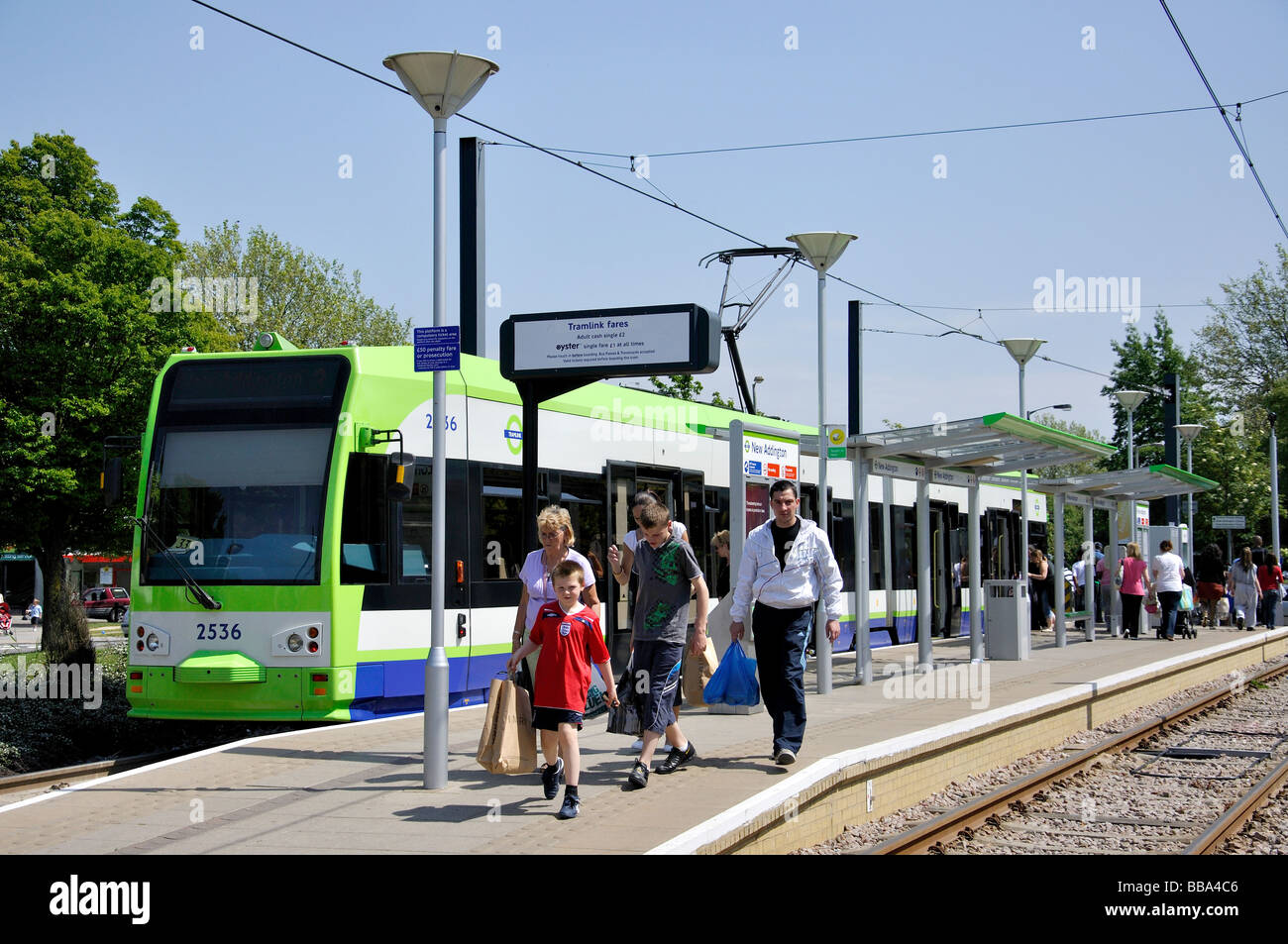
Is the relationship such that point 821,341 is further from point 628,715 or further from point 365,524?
point 628,715

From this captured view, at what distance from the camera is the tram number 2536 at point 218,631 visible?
10.7 meters

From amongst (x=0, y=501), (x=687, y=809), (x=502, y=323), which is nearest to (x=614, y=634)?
(x=502, y=323)

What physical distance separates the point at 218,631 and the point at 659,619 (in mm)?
4520

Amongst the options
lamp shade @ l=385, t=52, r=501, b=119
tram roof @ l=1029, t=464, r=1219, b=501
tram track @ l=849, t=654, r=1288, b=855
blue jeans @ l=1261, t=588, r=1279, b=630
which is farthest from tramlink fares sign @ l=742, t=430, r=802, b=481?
blue jeans @ l=1261, t=588, r=1279, b=630

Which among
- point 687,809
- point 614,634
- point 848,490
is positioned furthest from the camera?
point 848,490

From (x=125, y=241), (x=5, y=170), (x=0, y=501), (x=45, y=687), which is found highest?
(x=5, y=170)

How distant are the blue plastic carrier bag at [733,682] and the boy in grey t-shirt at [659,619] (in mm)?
680

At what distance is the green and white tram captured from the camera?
35.1 ft

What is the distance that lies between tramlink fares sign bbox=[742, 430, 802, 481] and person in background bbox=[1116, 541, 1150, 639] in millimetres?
11172

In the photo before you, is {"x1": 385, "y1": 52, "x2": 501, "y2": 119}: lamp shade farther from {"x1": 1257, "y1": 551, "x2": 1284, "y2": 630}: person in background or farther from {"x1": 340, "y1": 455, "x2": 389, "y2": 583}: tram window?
{"x1": 1257, "y1": 551, "x2": 1284, "y2": 630}: person in background

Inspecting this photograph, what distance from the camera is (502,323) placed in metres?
9.89
